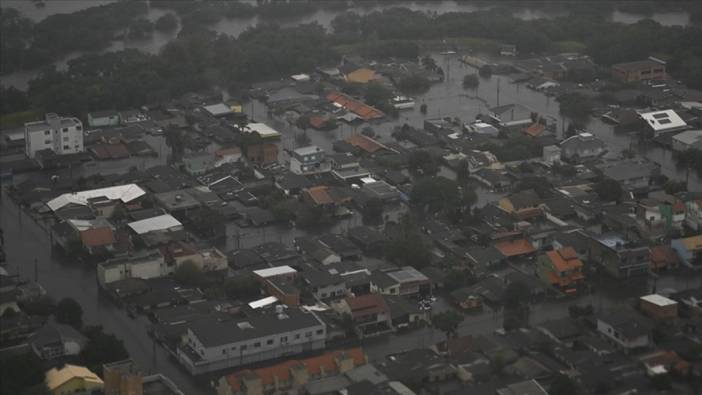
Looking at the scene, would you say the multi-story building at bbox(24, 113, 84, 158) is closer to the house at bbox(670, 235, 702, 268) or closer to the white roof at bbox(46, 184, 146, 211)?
the white roof at bbox(46, 184, 146, 211)

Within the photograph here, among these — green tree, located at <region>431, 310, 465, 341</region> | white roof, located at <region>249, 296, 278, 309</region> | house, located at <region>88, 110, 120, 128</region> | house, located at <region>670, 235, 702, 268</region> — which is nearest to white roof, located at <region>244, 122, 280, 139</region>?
house, located at <region>88, 110, 120, 128</region>

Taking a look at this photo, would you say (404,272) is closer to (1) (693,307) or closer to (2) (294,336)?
(2) (294,336)

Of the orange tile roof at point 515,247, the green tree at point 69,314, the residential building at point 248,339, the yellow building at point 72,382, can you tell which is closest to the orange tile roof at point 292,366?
the residential building at point 248,339

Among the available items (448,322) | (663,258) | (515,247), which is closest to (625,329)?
(448,322)

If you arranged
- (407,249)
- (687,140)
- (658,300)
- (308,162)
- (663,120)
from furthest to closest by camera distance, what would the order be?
(663,120) < (687,140) < (308,162) < (407,249) < (658,300)

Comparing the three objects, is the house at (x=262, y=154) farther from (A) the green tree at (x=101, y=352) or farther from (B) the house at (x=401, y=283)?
(A) the green tree at (x=101, y=352)

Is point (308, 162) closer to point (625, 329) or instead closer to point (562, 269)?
point (562, 269)

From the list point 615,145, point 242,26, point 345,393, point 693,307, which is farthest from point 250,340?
point 242,26
